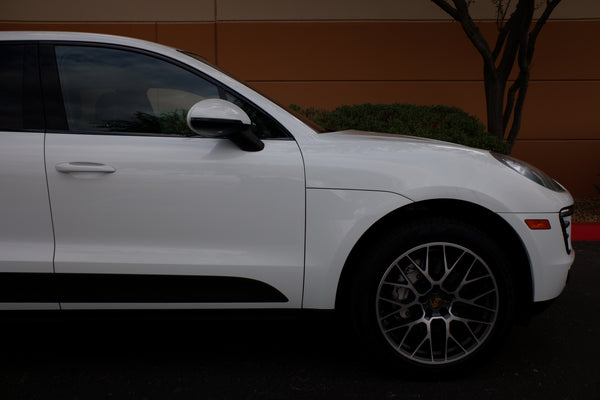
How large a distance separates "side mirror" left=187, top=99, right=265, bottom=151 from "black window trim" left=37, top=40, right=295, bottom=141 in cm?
14

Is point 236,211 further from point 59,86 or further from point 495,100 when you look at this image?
point 495,100

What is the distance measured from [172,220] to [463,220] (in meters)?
1.43

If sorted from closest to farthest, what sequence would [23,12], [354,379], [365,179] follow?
[365,179] → [354,379] → [23,12]

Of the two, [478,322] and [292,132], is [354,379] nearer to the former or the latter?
[478,322]

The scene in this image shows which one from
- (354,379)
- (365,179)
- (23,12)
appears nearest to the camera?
(365,179)

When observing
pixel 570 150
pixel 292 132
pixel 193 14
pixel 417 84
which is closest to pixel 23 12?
pixel 193 14

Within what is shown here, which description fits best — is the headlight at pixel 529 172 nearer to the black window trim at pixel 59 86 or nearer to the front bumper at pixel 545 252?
the front bumper at pixel 545 252

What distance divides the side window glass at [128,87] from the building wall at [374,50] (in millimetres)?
5736

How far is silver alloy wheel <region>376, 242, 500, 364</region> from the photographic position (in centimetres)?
259

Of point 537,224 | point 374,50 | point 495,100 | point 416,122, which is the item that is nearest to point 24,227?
point 537,224

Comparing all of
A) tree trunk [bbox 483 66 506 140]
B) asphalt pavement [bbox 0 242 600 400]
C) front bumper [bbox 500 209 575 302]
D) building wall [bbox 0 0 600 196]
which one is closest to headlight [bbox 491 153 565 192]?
front bumper [bbox 500 209 575 302]

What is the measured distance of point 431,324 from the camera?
2633 mm

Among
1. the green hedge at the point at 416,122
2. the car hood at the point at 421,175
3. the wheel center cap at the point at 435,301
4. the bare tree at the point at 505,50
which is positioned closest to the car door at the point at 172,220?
the car hood at the point at 421,175

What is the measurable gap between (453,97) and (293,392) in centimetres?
673
